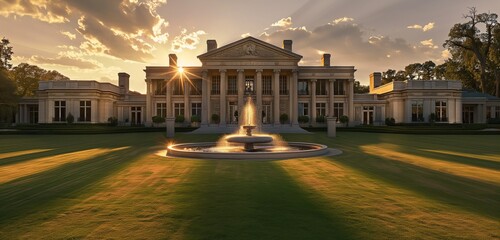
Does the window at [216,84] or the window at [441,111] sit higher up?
the window at [216,84]

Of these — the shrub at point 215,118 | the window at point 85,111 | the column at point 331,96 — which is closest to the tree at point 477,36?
the column at point 331,96

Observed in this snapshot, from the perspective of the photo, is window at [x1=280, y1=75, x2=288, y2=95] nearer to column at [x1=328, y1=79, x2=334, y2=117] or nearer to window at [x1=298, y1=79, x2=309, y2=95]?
window at [x1=298, y1=79, x2=309, y2=95]

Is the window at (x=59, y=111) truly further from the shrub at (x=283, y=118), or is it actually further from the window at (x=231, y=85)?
the shrub at (x=283, y=118)

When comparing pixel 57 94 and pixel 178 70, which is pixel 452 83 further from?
pixel 57 94

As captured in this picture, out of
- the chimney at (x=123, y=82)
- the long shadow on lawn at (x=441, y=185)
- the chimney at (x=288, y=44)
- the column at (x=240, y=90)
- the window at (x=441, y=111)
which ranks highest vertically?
the chimney at (x=288, y=44)

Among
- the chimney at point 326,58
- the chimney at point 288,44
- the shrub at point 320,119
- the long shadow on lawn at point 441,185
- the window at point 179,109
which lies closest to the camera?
the long shadow on lawn at point 441,185

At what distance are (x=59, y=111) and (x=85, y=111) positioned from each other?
4.79 metres

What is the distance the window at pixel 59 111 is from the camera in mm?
48469

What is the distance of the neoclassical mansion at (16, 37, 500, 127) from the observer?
A: 42.0 metres

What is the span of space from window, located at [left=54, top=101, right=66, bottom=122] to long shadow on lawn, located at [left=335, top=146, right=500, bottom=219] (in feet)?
175

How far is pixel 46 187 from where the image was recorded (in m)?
7.64

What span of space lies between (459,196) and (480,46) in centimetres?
6790

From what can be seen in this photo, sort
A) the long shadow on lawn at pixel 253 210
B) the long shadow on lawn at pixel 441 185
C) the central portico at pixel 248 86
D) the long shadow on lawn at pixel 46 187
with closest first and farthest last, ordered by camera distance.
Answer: the long shadow on lawn at pixel 253 210 → the long shadow on lawn at pixel 46 187 → the long shadow on lawn at pixel 441 185 → the central portico at pixel 248 86

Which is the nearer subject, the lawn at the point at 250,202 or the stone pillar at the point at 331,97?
the lawn at the point at 250,202
